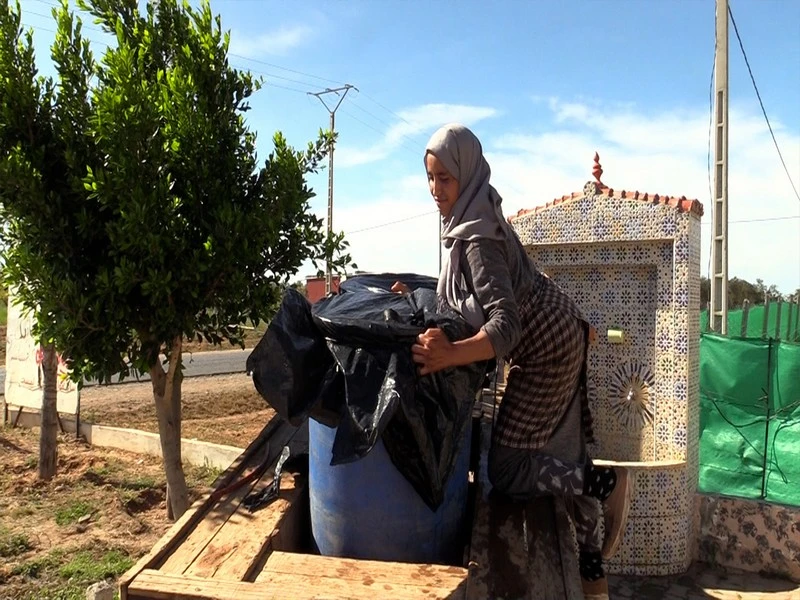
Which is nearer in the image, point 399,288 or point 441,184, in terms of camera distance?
point 441,184

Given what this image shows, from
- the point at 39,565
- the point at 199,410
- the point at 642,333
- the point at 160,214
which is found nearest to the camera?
the point at 160,214

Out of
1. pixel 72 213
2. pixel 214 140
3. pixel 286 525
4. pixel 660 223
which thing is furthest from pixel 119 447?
pixel 660 223

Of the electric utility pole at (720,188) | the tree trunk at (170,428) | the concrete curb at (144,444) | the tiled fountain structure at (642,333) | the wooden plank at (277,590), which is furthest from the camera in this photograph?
the electric utility pole at (720,188)

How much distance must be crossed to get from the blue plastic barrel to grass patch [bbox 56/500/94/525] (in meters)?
4.06

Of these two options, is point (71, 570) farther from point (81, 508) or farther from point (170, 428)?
point (81, 508)

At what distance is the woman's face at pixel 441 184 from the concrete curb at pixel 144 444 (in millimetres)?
5114

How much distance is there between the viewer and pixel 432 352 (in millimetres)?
1857

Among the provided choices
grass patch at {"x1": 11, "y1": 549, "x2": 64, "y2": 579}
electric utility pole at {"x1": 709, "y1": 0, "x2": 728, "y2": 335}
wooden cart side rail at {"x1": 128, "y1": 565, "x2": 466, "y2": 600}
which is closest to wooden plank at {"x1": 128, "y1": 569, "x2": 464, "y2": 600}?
wooden cart side rail at {"x1": 128, "y1": 565, "x2": 466, "y2": 600}

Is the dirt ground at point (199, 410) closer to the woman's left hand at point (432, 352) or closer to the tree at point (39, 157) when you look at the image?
the tree at point (39, 157)

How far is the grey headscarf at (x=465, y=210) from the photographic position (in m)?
2.00

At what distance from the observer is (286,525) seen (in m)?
2.40

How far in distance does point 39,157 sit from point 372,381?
2.80m

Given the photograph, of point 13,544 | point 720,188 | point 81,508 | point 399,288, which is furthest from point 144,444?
point 720,188

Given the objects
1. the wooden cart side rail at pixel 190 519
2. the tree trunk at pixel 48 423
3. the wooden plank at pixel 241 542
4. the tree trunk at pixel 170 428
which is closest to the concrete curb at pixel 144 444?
the tree trunk at pixel 48 423
